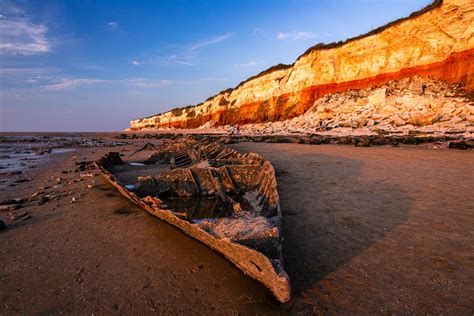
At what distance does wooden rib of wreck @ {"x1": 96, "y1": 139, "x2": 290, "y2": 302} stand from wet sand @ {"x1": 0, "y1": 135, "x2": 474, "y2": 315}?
0.34 meters

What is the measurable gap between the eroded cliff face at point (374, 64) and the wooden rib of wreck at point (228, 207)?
22420mm

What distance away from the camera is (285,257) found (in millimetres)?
3543

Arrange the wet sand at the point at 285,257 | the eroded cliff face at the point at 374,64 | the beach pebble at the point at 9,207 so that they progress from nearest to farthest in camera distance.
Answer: the wet sand at the point at 285,257 < the beach pebble at the point at 9,207 < the eroded cliff face at the point at 374,64

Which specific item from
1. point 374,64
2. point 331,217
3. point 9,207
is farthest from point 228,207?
point 374,64

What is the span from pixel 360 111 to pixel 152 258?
2505cm

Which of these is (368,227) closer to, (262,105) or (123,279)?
(123,279)

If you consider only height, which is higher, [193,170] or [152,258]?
[193,170]

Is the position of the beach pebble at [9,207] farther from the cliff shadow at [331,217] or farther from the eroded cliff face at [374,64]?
the eroded cliff face at [374,64]

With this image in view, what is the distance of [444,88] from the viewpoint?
2100 cm

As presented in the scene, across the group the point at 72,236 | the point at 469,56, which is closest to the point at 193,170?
the point at 72,236

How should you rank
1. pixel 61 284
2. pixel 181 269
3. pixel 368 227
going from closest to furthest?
pixel 61 284 < pixel 181 269 < pixel 368 227

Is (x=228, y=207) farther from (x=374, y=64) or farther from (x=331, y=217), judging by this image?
(x=374, y=64)

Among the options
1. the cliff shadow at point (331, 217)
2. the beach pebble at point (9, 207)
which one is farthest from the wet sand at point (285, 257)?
the beach pebble at point (9, 207)

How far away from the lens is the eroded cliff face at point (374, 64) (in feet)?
69.2
